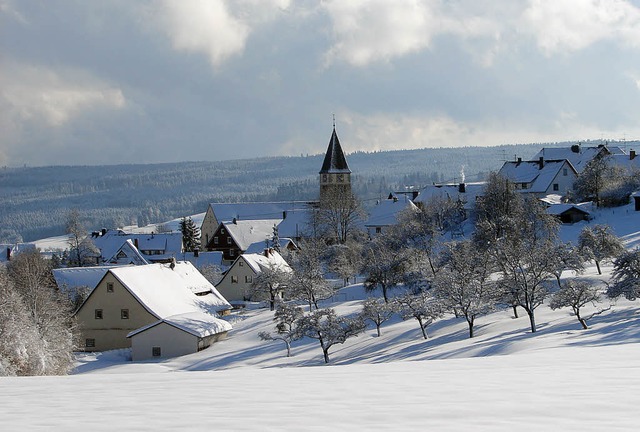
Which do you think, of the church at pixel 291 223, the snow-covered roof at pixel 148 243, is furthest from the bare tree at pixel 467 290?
the snow-covered roof at pixel 148 243

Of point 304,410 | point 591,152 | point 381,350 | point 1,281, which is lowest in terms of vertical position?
point 381,350

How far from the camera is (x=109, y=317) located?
4897 cm

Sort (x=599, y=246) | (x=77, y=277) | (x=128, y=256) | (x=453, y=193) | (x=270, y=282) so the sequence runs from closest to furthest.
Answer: (x=599, y=246)
(x=77, y=277)
(x=270, y=282)
(x=128, y=256)
(x=453, y=193)

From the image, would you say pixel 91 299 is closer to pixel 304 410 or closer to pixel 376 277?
pixel 376 277

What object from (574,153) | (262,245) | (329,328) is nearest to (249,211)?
(262,245)

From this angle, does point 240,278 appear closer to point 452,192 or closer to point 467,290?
point 467,290

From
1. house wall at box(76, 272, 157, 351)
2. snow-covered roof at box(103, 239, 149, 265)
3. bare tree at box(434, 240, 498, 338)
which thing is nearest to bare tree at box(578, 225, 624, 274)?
bare tree at box(434, 240, 498, 338)

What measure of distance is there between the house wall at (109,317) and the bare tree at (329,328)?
1475 cm

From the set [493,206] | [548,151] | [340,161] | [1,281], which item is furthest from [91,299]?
[548,151]

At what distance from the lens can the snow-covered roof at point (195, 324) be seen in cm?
4391

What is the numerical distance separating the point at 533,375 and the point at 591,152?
96911 millimetres

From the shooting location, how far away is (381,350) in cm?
3709

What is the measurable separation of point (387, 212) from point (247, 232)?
61.8 ft

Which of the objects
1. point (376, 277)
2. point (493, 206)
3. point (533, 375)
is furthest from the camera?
point (493, 206)
